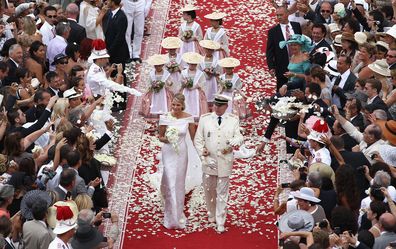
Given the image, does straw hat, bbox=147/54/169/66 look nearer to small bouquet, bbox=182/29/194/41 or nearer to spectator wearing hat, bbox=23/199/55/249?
small bouquet, bbox=182/29/194/41

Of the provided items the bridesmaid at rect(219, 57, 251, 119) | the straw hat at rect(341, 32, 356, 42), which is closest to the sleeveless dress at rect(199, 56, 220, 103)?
the bridesmaid at rect(219, 57, 251, 119)

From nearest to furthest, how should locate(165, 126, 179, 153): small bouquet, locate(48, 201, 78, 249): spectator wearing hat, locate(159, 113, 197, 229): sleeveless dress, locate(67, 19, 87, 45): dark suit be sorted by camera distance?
locate(48, 201, 78, 249): spectator wearing hat → locate(165, 126, 179, 153): small bouquet → locate(159, 113, 197, 229): sleeveless dress → locate(67, 19, 87, 45): dark suit

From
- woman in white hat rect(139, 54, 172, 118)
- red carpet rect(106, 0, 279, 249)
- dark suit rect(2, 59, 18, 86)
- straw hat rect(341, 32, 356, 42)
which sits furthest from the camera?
woman in white hat rect(139, 54, 172, 118)

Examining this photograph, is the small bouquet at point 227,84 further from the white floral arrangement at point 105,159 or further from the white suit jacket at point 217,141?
the white suit jacket at point 217,141

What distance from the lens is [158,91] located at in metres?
20.9

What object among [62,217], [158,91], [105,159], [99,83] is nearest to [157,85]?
[158,91]

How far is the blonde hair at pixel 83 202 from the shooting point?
1483cm

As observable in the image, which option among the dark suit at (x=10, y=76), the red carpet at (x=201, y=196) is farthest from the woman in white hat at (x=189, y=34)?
the dark suit at (x=10, y=76)

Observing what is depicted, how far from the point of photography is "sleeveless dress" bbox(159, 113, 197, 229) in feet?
57.5

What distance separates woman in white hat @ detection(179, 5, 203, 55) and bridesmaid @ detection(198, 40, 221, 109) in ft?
2.97

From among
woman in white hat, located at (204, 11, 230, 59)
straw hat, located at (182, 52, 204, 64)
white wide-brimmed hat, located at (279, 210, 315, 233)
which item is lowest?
woman in white hat, located at (204, 11, 230, 59)

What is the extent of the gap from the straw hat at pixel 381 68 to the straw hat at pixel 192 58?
3426 mm

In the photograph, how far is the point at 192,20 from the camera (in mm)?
22781

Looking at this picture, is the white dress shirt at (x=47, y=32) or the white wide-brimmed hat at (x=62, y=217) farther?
the white dress shirt at (x=47, y=32)
